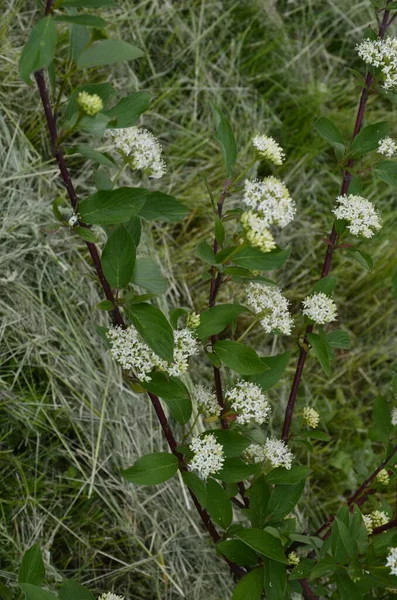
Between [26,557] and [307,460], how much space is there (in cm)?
105

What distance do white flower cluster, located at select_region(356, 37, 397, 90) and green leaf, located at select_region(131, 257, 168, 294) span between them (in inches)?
17.3

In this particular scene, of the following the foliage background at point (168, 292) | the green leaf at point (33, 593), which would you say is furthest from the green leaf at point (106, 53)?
the foliage background at point (168, 292)

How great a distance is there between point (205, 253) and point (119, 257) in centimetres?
10

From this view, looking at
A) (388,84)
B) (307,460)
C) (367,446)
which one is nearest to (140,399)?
(307,460)

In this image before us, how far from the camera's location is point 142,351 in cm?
90

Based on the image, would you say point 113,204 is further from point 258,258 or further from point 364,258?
point 364,258

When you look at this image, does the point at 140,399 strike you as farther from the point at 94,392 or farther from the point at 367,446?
the point at 367,446

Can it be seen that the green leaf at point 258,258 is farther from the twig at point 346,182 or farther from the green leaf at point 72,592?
the green leaf at point 72,592

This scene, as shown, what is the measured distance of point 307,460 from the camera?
1853 mm

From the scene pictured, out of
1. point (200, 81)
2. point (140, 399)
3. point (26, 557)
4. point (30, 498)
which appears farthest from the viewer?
point (200, 81)

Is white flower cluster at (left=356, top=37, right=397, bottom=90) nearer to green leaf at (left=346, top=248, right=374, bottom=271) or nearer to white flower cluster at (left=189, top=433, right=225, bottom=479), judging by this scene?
green leaf at (left=346, top=248, right=374, bottom=271)

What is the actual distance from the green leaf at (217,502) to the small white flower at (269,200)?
15.2 inches

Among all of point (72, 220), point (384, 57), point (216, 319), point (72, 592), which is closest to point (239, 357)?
point (216, 319)

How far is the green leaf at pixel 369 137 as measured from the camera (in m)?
1.03
